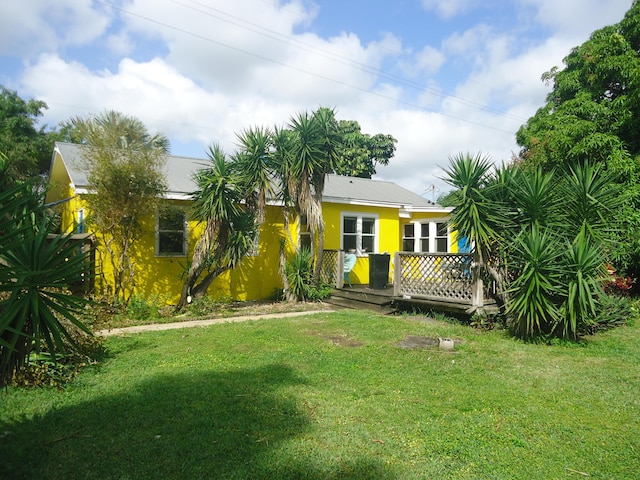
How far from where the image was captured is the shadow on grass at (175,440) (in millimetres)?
3109

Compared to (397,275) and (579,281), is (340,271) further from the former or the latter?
(579,281)

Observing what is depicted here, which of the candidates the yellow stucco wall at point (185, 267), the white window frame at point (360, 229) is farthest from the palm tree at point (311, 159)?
the white window frame at point (360, 229)

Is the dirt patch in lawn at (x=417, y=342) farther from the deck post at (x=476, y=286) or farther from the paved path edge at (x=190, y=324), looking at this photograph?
the paved path edge at (x=190, y=324)

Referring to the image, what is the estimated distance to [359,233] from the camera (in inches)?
572

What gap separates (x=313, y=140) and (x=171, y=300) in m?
5.50

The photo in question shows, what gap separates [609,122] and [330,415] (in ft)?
35.8

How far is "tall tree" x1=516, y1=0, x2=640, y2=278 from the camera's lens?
33.2 ft

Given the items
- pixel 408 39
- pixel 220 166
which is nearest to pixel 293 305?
pixel 220 166

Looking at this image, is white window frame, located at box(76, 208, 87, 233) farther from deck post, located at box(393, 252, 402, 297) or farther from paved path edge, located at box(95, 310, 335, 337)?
deck post, located at box(393, 252, 402, 297)

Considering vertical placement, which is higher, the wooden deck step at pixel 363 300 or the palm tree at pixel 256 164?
the palm tree at pixel 256 164

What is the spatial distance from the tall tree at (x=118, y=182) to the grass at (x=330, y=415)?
3.54 meters

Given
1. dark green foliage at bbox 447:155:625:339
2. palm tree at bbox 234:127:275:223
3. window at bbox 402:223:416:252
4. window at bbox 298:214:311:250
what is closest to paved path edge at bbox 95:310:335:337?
palm tree at bbox 234:127:275:223

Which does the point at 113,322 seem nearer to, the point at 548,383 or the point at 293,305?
the point at 293,305

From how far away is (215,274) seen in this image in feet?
34.6
